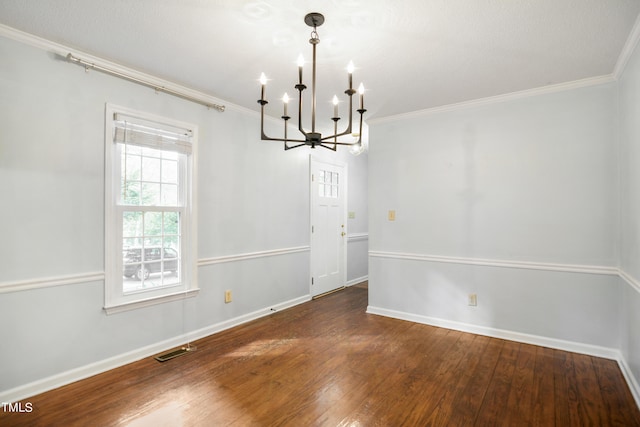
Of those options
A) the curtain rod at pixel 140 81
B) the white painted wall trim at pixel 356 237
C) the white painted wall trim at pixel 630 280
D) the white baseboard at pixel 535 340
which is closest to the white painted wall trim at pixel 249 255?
the white painted wall trim at pixel 356 237

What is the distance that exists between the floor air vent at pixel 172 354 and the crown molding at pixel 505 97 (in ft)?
10.5

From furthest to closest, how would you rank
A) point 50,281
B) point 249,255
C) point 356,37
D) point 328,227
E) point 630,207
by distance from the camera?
point 328,227 < point 249,255 < point 630,207 < point 50,281 < point 356,37

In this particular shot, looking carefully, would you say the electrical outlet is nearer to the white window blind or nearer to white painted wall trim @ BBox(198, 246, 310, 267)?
white painted wall trim @ BBox(198, 246, 310, 267)

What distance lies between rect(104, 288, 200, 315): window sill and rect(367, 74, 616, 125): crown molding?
112 inches

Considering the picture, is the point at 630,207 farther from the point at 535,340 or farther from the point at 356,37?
the point at 356,37

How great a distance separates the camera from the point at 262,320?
388 centimetres

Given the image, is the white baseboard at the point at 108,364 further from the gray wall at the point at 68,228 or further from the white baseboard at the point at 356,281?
the white baseboard at the point at 356,281

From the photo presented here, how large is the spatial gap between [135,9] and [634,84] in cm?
333

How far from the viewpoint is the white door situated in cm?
492

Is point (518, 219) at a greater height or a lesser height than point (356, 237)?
greater

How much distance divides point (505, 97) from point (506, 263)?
1652 mm

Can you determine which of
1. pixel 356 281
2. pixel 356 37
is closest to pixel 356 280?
pixel 356 281

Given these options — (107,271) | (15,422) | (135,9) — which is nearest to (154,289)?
(107,271)

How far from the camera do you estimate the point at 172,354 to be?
295cm
